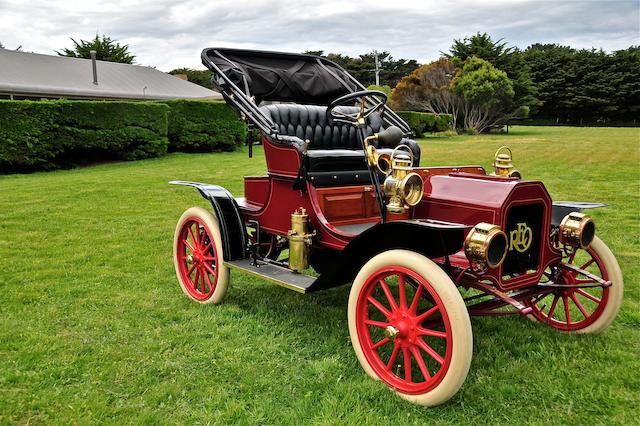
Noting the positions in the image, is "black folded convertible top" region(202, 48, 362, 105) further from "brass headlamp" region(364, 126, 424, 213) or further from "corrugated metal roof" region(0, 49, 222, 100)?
"corrugated metal roof" region(0, 49, 222, 100)

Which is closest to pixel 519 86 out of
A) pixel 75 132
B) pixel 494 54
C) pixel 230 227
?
pixel 494 54

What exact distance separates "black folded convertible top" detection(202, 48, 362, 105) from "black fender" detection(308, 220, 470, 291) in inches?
69.3

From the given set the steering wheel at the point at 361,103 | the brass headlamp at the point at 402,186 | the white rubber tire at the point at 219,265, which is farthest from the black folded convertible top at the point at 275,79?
the brass headlamp at the point at 402,186

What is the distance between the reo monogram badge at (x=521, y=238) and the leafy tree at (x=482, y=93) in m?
24.3

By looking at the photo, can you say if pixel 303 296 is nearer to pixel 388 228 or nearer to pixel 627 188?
pixel 388 228

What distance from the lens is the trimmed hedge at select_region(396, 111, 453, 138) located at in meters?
23.5

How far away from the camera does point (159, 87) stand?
23578mm

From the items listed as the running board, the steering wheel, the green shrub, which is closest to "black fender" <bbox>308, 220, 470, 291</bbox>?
the running board

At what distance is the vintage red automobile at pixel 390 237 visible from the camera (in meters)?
2.62

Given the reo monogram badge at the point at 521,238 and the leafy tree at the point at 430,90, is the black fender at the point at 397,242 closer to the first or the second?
the reo monogram badge at the point at 521,238

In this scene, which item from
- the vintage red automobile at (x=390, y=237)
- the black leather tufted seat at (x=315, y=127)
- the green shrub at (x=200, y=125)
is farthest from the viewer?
the green shrub at (x=200, y=125)

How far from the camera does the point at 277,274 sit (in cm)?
355

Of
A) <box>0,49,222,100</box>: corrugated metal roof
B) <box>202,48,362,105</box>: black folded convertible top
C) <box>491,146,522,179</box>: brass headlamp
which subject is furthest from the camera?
<box>0,49,222,100</box>: corrugated metal roof

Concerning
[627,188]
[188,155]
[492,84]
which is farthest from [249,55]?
[492,84]
